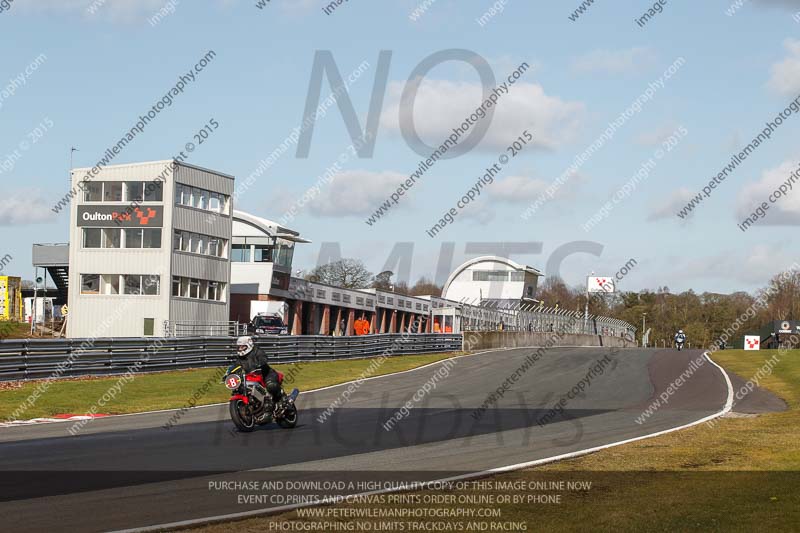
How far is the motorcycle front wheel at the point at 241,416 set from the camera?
629 inches

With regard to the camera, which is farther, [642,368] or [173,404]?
[642,368]

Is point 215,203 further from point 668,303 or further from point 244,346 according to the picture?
point 668,303

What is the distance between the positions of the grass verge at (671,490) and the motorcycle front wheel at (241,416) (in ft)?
19.9

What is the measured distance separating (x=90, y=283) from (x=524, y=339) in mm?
25918

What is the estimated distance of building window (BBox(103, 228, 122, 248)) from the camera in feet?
175

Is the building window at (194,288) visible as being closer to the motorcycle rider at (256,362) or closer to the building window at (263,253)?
the building window at (263,253)

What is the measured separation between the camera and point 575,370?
3447 cm

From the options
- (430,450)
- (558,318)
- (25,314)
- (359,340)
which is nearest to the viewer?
(430,450)

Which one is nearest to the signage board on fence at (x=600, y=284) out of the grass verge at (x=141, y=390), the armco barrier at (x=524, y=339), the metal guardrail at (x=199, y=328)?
the armco barrier at (x=524, y=339)

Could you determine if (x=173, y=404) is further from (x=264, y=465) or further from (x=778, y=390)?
(x=778, y=390)

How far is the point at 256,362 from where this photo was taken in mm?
16266

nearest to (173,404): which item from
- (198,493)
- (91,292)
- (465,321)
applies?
(198,493)

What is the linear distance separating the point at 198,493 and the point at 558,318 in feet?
197

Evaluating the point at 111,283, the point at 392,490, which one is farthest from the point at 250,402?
the point at 111,283
